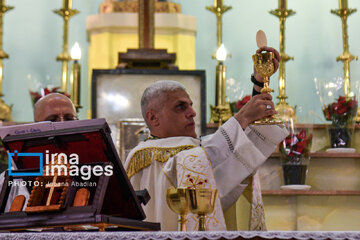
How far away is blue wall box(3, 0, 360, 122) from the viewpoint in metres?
7.06

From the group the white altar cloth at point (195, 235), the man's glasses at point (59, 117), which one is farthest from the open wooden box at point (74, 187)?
the man's glasses at point (59, 117)

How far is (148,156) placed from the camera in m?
4.11

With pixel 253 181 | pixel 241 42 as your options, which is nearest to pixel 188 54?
pixel 241 42

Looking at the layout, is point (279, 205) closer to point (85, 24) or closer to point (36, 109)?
point (36, 109)

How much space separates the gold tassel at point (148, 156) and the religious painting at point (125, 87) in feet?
4.89

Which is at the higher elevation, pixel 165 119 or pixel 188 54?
pixel 188 54

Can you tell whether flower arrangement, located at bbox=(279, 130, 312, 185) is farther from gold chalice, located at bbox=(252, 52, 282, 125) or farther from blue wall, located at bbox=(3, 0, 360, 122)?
gold chalice, located at bbox=(252, 52, 282, 125)

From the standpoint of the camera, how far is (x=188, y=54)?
7.28 m

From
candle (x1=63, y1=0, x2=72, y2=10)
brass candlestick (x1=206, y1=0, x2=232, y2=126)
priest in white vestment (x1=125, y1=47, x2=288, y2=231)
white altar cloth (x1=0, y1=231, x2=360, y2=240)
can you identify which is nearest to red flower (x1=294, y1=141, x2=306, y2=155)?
brass candlestick (x1=206, y1=0, x2=232, y2=126)

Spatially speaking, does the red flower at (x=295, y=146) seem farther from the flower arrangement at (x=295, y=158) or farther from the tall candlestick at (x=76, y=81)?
the tall candlestick at (x=76, y=81)

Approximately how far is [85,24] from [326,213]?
3.13 meters

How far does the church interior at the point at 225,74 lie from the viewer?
540cm

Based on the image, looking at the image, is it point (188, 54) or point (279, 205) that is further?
point (188, 54)

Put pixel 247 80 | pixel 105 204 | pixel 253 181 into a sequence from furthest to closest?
1. pixel 247 80
2. pixel 253 181
3. pixel 105 204
